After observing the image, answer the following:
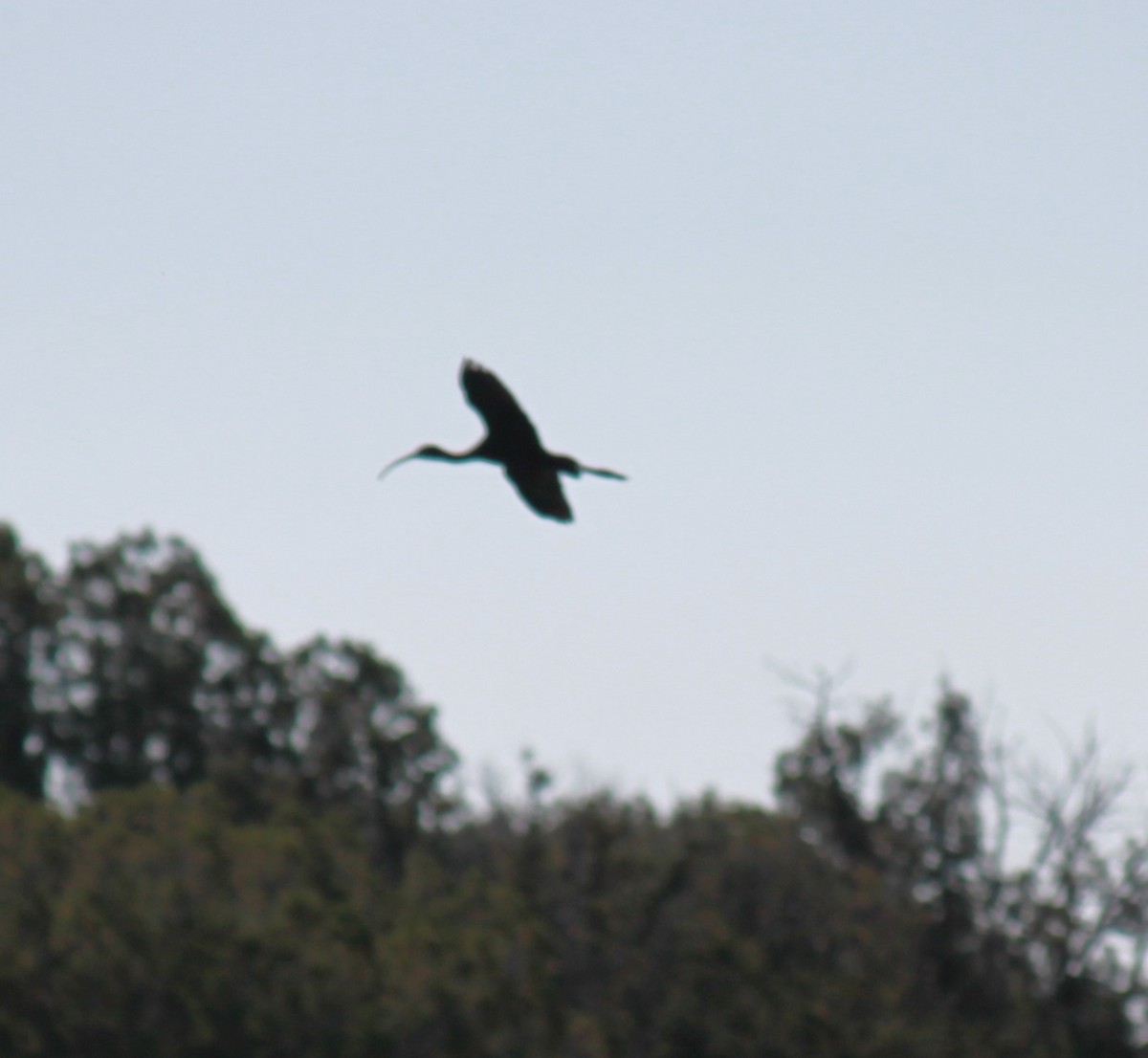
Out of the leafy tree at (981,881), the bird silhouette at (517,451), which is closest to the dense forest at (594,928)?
the leafy tree at (981,881)

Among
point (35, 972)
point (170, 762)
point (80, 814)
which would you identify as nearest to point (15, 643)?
point (170, 762)

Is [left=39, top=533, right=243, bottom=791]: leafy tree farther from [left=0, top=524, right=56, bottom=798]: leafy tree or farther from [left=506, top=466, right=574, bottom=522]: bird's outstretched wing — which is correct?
[left=506, top=466, right=574, bottom=522]: bird's outstretched wing

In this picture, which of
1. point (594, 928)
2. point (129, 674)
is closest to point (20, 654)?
point (129, 674)

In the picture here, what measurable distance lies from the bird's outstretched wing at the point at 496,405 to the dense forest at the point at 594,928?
24798 mm

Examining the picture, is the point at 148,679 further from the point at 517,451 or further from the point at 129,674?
the point at 517,451

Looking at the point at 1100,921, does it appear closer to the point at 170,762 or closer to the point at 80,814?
the point at 80,814

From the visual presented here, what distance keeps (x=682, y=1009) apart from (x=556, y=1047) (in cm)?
448

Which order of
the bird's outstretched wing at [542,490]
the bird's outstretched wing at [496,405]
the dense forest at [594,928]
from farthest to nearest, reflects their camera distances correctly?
the dense forest at [594,928] < the bird's outstretched wing at [542,490] < the bird's outstretched wing at [496,405]

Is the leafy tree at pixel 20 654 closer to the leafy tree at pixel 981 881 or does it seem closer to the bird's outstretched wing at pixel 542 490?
the leafy tree at pixel 981 881

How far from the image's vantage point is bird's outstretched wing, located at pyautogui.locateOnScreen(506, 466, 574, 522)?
1484cm

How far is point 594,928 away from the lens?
46406 mm

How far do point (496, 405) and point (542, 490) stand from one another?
763 millimetres

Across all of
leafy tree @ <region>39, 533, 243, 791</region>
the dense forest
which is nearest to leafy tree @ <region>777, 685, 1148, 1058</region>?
the dense forest

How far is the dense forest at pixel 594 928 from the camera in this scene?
39.1m
